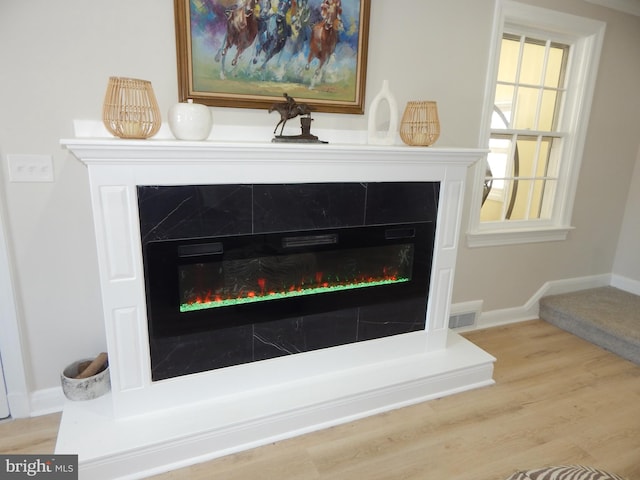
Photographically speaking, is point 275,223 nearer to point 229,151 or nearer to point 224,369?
point 229,151

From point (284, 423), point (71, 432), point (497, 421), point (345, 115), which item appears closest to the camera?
point (71, 432)

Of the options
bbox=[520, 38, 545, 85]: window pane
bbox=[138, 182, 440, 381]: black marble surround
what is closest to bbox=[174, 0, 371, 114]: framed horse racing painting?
bbox=[138, 182, 440, 381]: black marble surround

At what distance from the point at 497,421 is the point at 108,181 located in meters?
2.20

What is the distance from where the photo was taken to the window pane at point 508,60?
2.76 metres

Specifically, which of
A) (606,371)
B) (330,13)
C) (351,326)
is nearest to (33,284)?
(351,326)

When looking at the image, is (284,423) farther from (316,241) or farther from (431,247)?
(431,247)

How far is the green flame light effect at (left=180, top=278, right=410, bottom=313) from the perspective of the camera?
1.85 meters

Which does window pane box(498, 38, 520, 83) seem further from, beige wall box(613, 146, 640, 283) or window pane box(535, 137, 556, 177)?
beige wall box(613, 146, 640, 283)

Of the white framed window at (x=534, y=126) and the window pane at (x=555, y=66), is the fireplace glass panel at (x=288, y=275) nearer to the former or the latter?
the white framed window at (x=534, y=126)

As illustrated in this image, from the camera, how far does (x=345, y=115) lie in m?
2.26

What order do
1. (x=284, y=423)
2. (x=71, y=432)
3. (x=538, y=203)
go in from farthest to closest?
(x=538, y=203) → (x=284, y=423) → (x=71, y=432)

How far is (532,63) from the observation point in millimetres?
2893

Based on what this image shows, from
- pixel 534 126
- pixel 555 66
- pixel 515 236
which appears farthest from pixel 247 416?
pixel 555 66

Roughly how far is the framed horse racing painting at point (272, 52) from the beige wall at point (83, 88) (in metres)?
0.08
